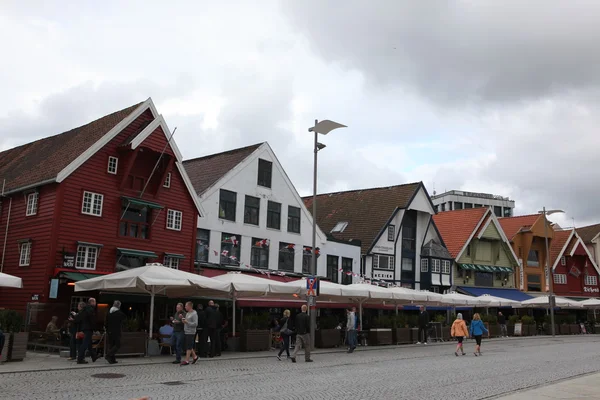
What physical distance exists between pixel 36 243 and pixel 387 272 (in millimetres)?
25295

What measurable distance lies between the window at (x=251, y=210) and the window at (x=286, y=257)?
244 centimetres

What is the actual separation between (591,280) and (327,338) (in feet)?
163

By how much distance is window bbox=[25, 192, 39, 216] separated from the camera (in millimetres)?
26094

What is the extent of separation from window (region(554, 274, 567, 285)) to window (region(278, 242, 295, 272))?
3598 cm

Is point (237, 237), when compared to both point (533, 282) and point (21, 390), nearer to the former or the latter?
point (21, 390)

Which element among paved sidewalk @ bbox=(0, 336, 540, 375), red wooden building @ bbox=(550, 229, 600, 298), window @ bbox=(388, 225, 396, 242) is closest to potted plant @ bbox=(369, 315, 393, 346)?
paved sidewalk @ bbox=(0, 336, 540, 375)

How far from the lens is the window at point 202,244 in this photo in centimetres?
3131

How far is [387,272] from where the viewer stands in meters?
43.7

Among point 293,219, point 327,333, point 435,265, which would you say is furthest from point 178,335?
point 435,265

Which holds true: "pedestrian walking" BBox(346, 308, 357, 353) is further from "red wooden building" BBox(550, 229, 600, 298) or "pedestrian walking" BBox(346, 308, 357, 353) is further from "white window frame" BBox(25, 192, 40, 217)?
"red wooden building" BBox(550, 229, 600, 298)

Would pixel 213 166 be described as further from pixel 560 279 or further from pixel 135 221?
pixel 560 279

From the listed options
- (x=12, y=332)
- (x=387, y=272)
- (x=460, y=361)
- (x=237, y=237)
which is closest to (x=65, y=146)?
(x=237, y=237)

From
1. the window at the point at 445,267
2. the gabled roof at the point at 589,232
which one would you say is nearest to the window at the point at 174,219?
the window at the point at 445,267

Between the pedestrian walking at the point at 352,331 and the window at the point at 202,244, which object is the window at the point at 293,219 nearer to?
the window at the point at 202,244
